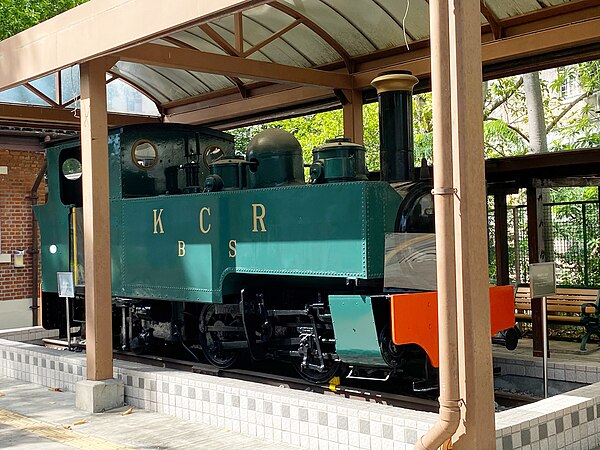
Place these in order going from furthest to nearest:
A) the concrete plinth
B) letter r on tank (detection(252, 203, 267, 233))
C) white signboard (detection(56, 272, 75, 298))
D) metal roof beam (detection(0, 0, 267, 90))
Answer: white signboard (detection(56, 272, 75, 298))
letter r on tank (detection(252, 203, 267, 233))
the concrete plinth
metal roof beam (detection(0, 0, 267, 90))

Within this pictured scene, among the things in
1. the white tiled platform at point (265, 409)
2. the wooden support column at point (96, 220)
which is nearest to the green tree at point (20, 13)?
the wooden support column at point (96, 220)

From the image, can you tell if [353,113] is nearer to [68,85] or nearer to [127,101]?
[127,101]

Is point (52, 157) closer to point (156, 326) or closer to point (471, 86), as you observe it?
point (156, 326)

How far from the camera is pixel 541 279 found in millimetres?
6160

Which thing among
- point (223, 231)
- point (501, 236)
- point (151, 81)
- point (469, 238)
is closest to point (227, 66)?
point (223, 231)

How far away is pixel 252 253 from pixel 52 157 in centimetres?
426

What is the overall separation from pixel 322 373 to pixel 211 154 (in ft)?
11.1

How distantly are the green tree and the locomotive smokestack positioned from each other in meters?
9.63

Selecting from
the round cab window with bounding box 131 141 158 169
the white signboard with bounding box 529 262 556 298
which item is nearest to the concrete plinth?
the round cab window with bounding box 131 141 158 169

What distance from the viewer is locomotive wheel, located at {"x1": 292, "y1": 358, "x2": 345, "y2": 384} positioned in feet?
23.7

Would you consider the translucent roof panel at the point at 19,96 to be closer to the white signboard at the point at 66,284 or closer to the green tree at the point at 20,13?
the white signboard at the point at 66,284

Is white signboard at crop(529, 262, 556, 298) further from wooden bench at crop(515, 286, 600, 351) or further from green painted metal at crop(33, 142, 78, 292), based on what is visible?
green painted metal at crop(33, 142, 78, 292)

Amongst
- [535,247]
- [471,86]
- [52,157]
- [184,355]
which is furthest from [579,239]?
[471,86]

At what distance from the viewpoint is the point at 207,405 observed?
6.43 m
